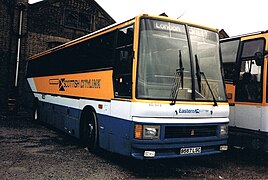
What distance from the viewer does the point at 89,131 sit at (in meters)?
7.12

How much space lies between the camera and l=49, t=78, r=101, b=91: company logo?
6.72 meters

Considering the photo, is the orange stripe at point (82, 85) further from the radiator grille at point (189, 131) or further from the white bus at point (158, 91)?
the radiator grille at point (189, 131)

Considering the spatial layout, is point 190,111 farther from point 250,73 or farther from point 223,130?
point 250,73

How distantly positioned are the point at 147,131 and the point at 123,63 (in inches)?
59.6

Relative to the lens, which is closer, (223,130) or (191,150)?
(191,150)

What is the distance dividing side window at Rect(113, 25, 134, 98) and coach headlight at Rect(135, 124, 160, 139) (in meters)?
0.67

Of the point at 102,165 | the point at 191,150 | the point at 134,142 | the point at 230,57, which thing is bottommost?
the point at 102,165

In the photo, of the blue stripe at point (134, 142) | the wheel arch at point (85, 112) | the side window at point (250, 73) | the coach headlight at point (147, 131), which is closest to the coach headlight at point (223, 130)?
the blue stripe at point (134, 142)

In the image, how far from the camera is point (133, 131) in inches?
199

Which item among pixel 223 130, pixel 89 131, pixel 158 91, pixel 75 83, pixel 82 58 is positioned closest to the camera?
pixel 158 91

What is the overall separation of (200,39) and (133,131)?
100 inches

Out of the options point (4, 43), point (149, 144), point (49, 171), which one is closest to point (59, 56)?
point (49, 171)

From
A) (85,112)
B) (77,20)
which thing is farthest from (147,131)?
(77,20)

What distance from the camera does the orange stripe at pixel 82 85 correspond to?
6.18 metres
